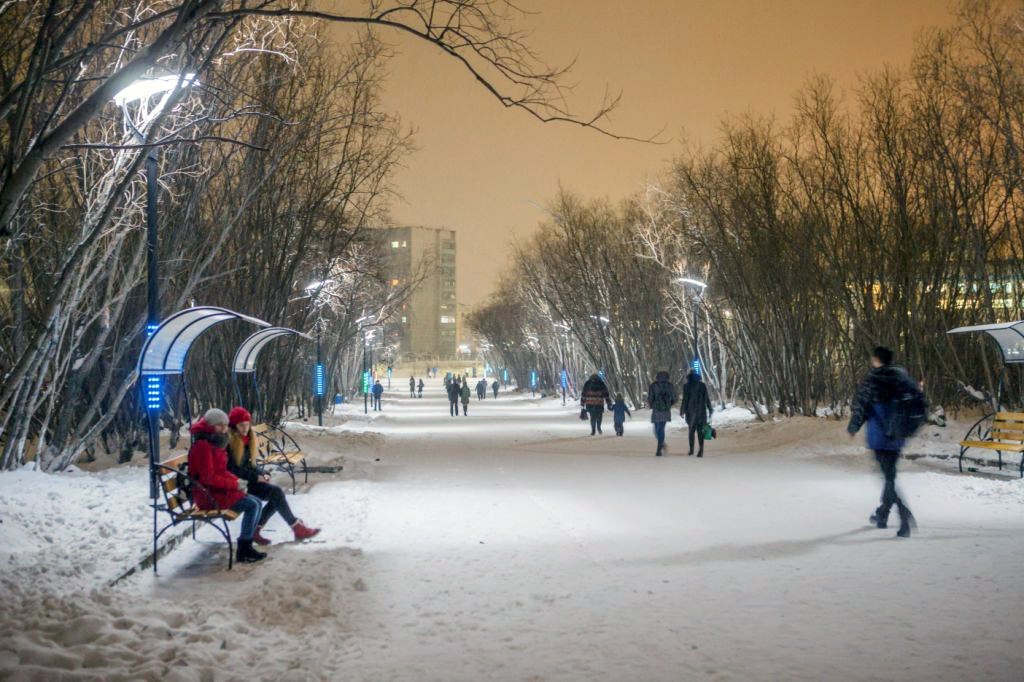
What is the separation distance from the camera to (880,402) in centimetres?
990

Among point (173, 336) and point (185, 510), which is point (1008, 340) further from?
point (185, 510)

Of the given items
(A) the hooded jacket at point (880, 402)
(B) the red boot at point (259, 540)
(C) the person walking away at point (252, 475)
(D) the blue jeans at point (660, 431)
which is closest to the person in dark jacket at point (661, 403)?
(D) the blue jeans at point (660, 431)

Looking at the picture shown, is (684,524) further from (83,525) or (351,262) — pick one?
(351,262)

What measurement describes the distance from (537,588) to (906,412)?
4474 mm

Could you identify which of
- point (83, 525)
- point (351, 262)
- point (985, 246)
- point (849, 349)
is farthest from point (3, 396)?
point (351, 262)

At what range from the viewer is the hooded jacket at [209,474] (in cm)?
898

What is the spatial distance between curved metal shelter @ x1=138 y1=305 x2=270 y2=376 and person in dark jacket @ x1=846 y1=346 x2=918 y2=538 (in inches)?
294

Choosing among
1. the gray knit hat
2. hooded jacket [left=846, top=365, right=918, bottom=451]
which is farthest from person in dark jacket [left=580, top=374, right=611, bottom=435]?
the gray knit hat

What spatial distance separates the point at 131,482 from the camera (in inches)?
529

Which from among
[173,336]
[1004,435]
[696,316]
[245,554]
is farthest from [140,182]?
[696,316]

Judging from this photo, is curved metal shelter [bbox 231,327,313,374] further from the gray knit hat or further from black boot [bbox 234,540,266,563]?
black boot [bbox 234,540,266,563]

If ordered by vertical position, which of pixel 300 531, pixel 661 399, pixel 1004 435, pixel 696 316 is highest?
pixel 696 316

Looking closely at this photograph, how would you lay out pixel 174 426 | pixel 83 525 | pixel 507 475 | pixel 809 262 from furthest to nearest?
pixel 809 262 → pixel 174 426 → pixel 507 475 → pixel 83 525

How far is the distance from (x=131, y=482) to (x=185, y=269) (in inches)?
274
